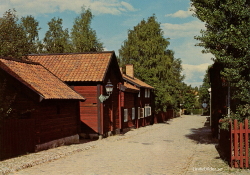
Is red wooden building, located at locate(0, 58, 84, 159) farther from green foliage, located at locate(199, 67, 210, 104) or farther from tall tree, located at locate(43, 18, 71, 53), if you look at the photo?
green foliage, located at locate(199, 67, 210, 104)

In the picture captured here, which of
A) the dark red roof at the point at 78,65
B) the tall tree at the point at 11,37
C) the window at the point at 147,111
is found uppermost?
the tall tree at the point at 11,37

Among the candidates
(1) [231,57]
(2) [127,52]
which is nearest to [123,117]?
(1) [231,57]

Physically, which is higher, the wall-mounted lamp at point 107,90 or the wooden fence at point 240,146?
the wall-mounted lamp at point 107,90

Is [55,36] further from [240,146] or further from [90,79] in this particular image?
[240,146]

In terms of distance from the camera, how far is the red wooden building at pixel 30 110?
13562 millimetres

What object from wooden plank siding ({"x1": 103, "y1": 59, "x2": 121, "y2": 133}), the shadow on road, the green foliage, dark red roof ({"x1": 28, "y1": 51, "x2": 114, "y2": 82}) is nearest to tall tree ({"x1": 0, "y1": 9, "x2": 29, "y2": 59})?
dark red roof ({"x1": 28, "y1": 51, "x2": 114, "y2": 82})

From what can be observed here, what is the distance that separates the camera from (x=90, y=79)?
73.7 feet

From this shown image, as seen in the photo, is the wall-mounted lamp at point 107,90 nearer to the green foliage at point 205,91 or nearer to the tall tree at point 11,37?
the tall tree at point 11,37

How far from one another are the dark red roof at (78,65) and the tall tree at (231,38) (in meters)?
9.14

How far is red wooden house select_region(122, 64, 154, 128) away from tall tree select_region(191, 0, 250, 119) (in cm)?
1611

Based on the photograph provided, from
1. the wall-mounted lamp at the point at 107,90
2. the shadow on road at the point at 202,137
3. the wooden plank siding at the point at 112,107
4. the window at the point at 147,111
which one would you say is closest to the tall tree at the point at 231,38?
the shadow on road at the point at 202,137

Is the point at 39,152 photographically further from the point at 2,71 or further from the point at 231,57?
the point at 231,57

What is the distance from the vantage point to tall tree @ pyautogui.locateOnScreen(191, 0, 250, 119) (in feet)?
44.0

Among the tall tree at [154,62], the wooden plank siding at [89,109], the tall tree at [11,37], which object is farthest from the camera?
the tall tree at [154,62]
